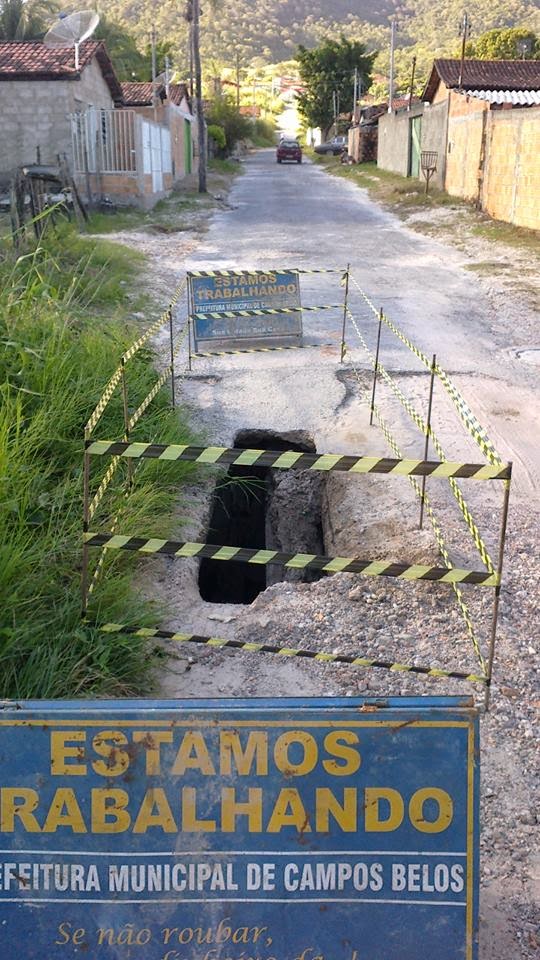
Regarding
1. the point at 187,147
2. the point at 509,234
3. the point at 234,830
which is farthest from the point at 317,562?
the point at 187,147

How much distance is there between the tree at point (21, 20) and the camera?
43.6m

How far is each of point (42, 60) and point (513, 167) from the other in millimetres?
12121

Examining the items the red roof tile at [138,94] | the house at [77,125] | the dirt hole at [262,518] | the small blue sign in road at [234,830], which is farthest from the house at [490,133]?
the small blue sign in road at [234,830]

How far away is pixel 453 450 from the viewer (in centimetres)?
726

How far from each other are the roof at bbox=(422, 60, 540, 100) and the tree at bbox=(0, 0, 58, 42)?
21873mm

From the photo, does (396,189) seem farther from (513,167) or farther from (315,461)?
(315,461)

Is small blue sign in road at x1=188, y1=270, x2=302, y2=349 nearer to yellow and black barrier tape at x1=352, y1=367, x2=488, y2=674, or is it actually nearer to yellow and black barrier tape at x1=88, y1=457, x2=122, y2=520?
yellow and black barrier tape at x1=352, y1=367, x2=488, y2=674

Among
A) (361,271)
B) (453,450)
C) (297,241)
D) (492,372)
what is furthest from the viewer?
(297,241)

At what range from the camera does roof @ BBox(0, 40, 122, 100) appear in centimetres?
2181

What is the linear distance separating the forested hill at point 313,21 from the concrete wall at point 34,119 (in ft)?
363

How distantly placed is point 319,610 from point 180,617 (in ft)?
2.45

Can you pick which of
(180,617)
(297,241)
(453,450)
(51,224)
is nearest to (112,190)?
(297,241)

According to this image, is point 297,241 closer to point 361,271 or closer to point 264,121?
point 361,271

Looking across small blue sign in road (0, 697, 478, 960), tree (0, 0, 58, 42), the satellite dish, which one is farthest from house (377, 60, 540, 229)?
tree (0, 0, 58, 42)
